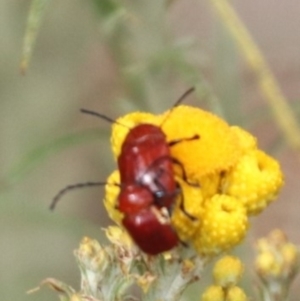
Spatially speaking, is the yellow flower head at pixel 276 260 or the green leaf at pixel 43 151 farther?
the green leaf at pixel 43 151

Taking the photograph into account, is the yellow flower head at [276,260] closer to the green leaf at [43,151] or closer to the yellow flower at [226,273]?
the yellow flower at [226,273]

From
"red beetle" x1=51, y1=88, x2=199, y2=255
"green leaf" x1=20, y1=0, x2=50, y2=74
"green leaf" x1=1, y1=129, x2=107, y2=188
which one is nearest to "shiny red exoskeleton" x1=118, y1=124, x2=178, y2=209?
"red beetle" x1=51, y1=88, x2=199, y2=255

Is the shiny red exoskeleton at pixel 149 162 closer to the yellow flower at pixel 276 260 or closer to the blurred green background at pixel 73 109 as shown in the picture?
the yellow flower at pixel 276 260

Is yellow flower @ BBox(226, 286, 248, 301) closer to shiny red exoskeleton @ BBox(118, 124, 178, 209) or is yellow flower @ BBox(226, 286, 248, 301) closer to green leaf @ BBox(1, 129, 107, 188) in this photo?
shiny red exoskeleton @ BBox(118, 124, 178, 209)

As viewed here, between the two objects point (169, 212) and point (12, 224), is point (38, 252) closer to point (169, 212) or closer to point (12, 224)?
point (12, 224)

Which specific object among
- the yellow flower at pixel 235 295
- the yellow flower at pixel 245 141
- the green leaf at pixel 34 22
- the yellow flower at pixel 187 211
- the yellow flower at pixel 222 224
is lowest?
the yellow flower at pixel 235 295

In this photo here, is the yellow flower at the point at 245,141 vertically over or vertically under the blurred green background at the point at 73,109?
under

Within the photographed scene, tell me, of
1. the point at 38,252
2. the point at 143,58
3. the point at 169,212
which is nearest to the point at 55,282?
the point at 169,212

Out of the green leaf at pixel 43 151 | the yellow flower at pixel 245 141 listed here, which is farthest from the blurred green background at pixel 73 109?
the yellow flower at pixel 245 141
